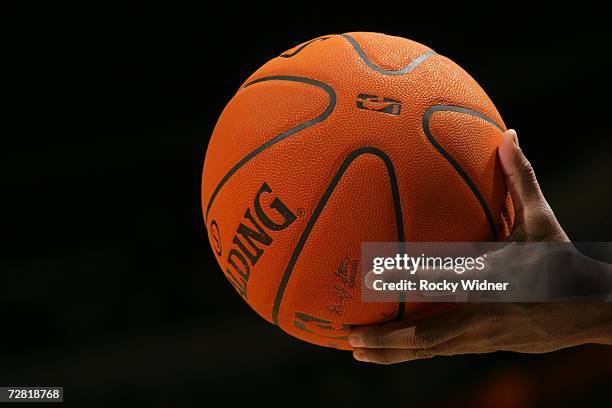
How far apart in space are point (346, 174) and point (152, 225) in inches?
73.8

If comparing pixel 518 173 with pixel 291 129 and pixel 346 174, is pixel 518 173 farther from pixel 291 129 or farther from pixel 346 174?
pixel 291 129

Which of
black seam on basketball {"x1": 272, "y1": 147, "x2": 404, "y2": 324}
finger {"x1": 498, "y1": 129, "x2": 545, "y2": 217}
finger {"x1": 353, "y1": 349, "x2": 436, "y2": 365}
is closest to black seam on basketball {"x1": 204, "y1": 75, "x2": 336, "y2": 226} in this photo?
black seam on basketball {"x1": 272, "y1": 147, "x2": 404, "y2": 324}

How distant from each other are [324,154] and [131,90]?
197 cm

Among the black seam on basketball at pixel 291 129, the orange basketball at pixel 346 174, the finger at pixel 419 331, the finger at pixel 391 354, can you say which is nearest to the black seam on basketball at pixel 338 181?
the orange basketball at pixel 346 174

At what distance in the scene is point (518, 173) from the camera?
1.49 metres

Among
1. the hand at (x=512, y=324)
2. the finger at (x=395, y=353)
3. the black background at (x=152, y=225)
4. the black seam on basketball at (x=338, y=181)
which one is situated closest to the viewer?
the black seam on basketball at (x=338, y=181)

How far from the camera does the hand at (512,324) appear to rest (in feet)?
4.90

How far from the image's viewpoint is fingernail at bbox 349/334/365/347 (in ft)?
5.03

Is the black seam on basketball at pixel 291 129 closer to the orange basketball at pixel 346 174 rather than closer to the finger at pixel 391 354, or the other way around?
the orange basketball at pixel 346 174

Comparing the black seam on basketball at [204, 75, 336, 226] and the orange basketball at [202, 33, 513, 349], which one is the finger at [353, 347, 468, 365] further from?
the black seam on basketball at [204, 75, 336, 226]

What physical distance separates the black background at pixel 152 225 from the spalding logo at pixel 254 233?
160 cm

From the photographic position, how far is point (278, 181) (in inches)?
56.3

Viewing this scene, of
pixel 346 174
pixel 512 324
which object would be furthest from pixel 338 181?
pixel 512 324

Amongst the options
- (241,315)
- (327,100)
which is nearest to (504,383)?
(241,315)
